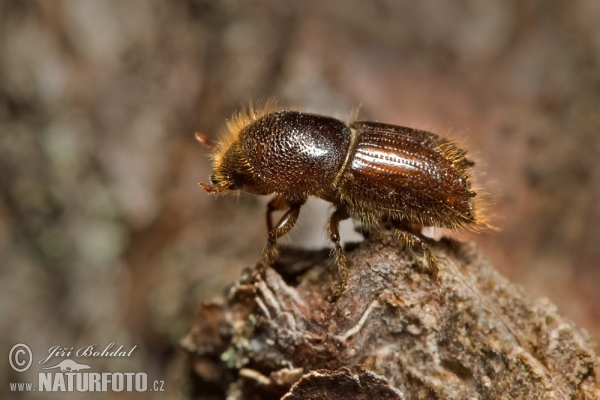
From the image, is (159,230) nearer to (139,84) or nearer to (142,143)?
(142,143)

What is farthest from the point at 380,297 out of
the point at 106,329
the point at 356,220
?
the point at 106,329

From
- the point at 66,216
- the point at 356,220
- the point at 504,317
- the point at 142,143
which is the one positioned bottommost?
the point at 504,317

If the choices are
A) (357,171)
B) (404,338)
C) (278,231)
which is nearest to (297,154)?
(357,171)

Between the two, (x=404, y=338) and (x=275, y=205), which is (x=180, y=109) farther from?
(x=404, y=338)

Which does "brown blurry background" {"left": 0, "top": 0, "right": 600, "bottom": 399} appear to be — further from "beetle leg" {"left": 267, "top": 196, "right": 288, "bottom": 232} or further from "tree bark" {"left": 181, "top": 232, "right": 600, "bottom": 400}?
"tree bark" {"left": 181, "top": 232, "right": 600, "bottom": 400}

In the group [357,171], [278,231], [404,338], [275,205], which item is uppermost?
[275,205]

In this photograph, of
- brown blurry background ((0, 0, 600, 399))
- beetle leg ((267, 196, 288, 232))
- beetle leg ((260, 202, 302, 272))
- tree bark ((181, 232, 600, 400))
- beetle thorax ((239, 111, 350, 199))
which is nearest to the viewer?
tree bark ((181, 232, 600, 400))

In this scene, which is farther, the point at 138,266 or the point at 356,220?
the point at 138,266

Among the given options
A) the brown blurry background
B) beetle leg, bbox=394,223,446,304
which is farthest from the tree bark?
the brown blurry background
